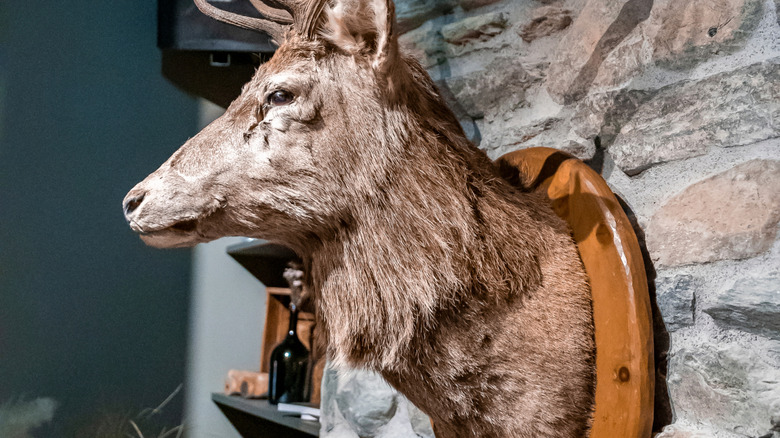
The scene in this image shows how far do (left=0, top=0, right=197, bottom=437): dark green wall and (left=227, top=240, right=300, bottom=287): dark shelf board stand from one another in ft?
0.66

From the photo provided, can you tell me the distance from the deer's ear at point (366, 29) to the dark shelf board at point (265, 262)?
1268mm

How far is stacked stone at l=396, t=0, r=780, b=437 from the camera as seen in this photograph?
21.7 inches

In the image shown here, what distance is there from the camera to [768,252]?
55 cm

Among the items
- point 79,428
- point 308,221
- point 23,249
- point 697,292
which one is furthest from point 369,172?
point 79,428

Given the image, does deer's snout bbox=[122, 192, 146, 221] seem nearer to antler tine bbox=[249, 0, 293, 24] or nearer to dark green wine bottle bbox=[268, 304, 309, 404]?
antler tine bbox=[249, 0, 293, 24]

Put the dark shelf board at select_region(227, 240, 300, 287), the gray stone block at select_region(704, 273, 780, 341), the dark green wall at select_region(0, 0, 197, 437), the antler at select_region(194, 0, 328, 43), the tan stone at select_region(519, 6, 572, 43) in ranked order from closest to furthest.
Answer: the gray stone block at select_region(704, 273, 780, 341) < the antler at select_region(194, 0, 328, 43) < the tan stone at select_region(519, 6, 572, 43) < the dark green wall at select_region(0, 0, 197, 437) < the dark shelf board at select_region(227, 240, 300, 287)

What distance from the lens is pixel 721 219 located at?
58 cm

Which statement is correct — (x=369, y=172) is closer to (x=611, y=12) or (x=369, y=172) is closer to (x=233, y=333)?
(x=611, y=12)

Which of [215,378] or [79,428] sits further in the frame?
[215,378]

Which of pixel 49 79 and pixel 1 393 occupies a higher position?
pixel 49 79

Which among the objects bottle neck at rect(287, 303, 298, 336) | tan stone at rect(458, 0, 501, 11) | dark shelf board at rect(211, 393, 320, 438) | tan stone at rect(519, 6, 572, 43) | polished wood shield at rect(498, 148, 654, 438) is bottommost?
dark shelf board at rect(211, 393, 320, 438)

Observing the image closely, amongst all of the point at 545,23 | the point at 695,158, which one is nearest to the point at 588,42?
the point at 545,23

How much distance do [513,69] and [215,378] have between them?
1.43 m

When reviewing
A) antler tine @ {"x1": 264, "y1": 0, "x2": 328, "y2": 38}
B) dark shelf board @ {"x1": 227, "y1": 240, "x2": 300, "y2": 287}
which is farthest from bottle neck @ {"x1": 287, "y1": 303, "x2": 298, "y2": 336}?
antler tine @ {"x1": 264, "y1": 0, "x2": 328, "y2": 38}
